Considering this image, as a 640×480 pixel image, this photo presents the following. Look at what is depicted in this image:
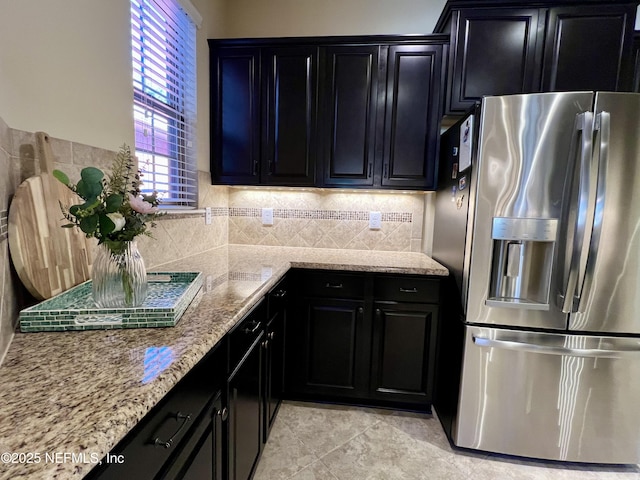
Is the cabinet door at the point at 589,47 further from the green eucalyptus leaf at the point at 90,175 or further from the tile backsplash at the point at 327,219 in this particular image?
the green eucalyptus leaf at the point at 90,175

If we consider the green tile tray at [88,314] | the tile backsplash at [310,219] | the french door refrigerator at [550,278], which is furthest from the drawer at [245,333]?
the french door refrigerator at [550,278]

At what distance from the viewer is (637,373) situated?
161 cm

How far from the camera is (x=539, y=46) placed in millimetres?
1956

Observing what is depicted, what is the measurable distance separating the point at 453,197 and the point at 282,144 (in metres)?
1.22

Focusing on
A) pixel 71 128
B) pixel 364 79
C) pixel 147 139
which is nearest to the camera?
pixel 71 128

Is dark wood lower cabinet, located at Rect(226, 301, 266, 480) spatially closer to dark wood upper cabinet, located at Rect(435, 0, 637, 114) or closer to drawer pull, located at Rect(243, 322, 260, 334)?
drawer pull, located at Rect(243, 322, 260, 334)

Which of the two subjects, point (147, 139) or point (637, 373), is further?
point (147, 139)

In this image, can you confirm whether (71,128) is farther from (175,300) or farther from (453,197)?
(453,197)

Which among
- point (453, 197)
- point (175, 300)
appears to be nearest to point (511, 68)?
point (453, 197)

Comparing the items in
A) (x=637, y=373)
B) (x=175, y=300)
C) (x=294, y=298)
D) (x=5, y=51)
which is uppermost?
(x=5, y=51)

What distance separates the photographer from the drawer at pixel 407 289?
77.4 inches

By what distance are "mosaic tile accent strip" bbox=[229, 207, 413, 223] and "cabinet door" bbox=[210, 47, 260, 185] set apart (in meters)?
0.35

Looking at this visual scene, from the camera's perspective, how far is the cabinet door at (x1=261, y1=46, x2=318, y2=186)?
2.22m

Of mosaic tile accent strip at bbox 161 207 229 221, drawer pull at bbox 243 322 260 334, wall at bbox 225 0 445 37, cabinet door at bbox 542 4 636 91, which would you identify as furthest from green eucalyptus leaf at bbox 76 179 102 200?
cabinet door at bbox 542 4 636 91
